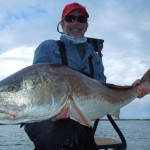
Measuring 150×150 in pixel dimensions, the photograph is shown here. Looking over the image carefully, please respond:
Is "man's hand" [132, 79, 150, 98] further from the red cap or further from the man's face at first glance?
the red cap

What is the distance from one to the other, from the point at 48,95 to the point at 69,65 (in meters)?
2.08

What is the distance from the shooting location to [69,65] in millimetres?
6875

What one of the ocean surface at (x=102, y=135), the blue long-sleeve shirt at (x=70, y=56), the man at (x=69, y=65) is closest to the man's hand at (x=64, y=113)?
the man at (x=69, y=65)

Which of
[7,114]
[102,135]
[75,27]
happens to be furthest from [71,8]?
[102,135]

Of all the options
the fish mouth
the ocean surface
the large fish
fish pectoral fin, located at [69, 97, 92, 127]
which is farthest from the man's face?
the ocean surface

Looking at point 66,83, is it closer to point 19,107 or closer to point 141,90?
point 19,107

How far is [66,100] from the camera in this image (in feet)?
16.4

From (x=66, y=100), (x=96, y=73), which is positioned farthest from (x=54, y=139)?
(x=96, y=73)

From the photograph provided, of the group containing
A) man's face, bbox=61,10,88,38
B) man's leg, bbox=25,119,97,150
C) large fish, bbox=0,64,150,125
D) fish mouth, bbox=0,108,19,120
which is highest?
man's face, bbox=61,10,88,38

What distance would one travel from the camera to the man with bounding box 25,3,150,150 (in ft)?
18.4

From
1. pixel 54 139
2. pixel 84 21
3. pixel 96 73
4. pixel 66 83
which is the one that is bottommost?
pixel 54 139

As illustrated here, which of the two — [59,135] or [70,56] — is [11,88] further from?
[70,56]

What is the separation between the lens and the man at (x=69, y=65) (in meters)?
5.59

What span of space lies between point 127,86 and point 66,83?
1.65 m
